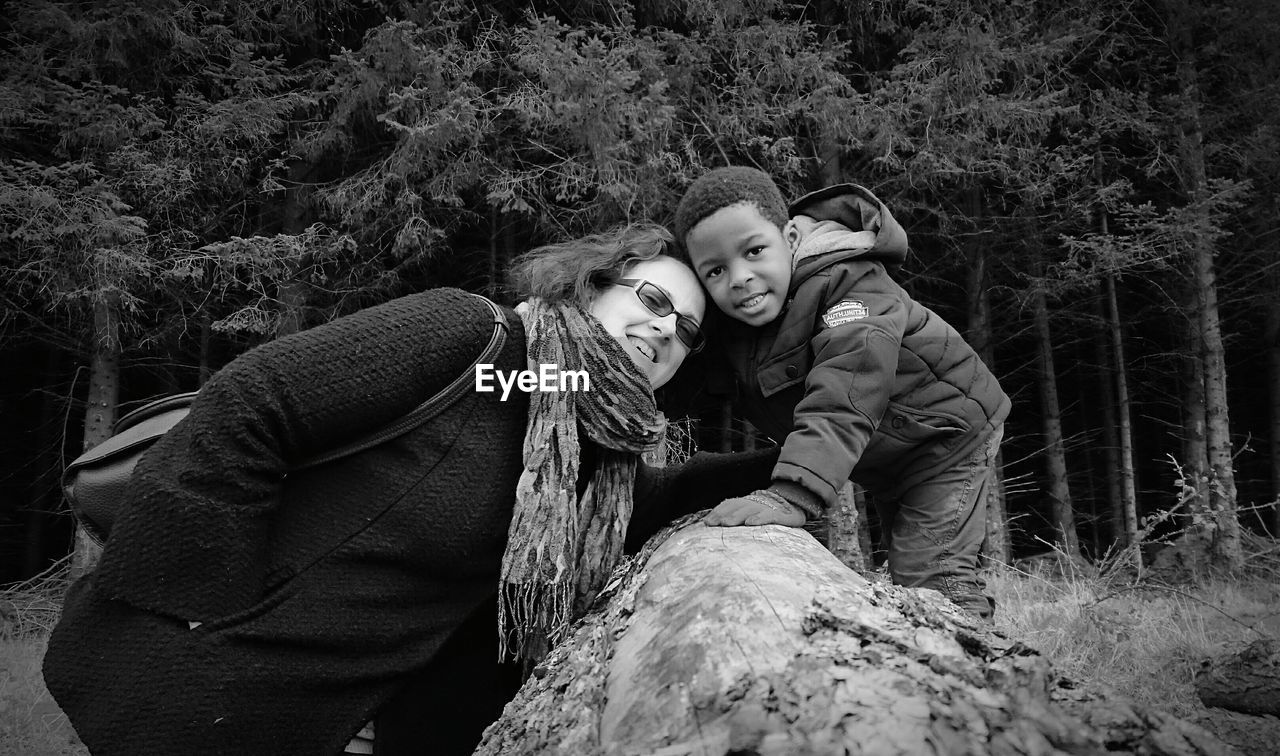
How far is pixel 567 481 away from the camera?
1.81m

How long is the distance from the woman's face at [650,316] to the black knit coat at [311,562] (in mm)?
289

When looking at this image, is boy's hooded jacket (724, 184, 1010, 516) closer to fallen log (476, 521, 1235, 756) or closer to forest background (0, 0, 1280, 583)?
fallen log (476, 521, 1235, 756)

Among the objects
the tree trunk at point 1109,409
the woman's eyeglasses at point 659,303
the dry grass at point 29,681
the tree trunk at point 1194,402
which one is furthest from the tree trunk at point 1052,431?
the dry grass at point 29,681

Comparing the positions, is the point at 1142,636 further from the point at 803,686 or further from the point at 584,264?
the point at 803,686

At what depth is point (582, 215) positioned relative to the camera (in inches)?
246

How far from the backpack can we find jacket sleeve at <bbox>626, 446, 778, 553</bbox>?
0.63 meters

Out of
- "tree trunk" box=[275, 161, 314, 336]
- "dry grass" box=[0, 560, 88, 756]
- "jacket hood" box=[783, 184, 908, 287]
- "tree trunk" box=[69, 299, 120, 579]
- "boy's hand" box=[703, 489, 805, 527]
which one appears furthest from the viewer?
"tree trunk" box=[275, 161, 314, 336]

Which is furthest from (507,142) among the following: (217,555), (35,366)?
(35,366)

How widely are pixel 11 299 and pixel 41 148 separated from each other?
4.33ft

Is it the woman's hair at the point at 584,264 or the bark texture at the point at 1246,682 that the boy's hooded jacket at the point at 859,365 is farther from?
the bark texture at the point at 1246,682

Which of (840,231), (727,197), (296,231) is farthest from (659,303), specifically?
(296,231)

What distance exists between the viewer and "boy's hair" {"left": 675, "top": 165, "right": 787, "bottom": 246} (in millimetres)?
2344

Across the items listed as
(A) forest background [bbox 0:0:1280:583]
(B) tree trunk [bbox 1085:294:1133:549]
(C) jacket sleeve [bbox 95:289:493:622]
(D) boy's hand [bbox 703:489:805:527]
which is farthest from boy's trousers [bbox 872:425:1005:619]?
(B) tree trunk [bbox 1085:294:1133:549]

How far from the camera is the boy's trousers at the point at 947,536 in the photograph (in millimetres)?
2551
